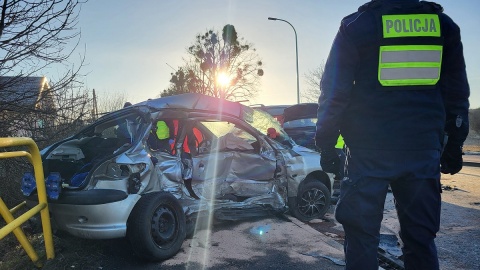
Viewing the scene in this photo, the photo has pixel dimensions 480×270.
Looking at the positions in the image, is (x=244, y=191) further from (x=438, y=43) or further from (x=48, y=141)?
(x=48, y=141)

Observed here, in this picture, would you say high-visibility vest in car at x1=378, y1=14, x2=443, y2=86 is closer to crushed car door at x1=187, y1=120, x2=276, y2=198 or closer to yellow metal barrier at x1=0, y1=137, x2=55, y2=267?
yellow metal barrier at x1=0, y1=137, x2=55, y2=267

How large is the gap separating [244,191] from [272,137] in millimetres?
919

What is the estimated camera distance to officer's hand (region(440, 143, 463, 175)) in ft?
7.19

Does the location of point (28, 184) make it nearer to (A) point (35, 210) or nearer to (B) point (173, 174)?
(A) point (35, 210)

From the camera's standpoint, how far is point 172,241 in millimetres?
3506

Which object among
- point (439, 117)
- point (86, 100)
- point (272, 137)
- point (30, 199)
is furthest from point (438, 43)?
point (86, 100)

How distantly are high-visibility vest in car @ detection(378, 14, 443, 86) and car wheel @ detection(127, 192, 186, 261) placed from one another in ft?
7.62

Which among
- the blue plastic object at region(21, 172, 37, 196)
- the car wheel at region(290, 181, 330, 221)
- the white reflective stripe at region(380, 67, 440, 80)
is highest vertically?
the white reflective stripe at region(380, 67, 440, 80)

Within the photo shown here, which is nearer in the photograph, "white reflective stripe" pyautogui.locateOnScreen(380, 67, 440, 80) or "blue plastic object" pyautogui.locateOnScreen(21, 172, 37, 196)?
"white reflective stripe" pyautogui.locateOnScreen(380, 67, 440, 80)

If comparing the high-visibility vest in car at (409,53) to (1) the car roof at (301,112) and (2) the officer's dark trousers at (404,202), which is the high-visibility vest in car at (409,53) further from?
(1) the car roof at (301,112)

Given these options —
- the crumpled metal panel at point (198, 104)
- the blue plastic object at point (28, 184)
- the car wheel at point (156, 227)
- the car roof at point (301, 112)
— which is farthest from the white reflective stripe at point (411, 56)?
the car roof at point (301, 112)

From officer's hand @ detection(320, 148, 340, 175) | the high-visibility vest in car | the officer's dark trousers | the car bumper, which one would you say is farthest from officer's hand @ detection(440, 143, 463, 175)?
the car bumper

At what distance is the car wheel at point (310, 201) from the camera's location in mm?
4812

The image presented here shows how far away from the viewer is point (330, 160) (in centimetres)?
225
